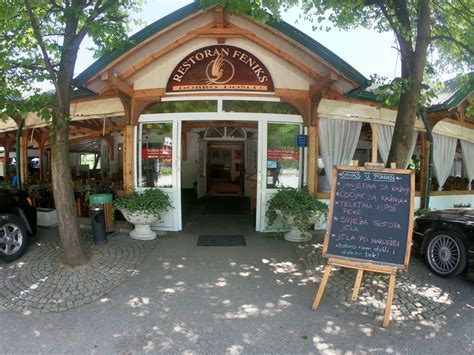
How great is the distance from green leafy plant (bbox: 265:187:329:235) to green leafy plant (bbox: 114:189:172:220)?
2.12 meters

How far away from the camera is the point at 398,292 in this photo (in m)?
3.54

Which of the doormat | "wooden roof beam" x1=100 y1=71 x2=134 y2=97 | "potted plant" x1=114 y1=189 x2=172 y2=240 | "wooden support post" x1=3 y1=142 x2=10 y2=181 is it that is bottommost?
the doormat

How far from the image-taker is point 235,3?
13.9 feet

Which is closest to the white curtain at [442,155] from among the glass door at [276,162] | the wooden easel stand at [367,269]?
the glass door at [276,162]

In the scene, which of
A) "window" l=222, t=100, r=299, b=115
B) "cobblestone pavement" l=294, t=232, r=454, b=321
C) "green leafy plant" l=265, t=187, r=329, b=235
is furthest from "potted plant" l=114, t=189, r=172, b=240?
"cobblestone pavement" l=294, t=232, r=454, b=321

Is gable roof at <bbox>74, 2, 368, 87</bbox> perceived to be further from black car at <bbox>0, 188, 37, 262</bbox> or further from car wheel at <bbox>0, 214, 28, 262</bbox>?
car wheel at <bbox>0, 214, 28, 262</bbox>

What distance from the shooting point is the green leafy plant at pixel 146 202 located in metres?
5.36

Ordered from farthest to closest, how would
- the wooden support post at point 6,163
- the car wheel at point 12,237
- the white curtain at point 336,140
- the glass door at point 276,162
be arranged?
the wooden support post at point 6,163
the white curtain at point 336,140
the glass door at point 276,162
the car wheel at point 12,237

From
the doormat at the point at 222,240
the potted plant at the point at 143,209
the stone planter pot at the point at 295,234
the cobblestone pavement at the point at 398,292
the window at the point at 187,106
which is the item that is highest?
the window at the point at 187,106

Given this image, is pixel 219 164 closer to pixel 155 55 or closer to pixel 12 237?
pixel 155 55

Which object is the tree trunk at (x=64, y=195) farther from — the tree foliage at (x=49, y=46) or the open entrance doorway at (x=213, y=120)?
the open entrance doorway at (x=213, y=120)

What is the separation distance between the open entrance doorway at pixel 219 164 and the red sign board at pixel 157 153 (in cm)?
268

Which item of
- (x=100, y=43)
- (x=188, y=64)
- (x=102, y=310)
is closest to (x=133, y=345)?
(x=102, y=310)

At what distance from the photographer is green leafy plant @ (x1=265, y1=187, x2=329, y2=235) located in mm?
5176
